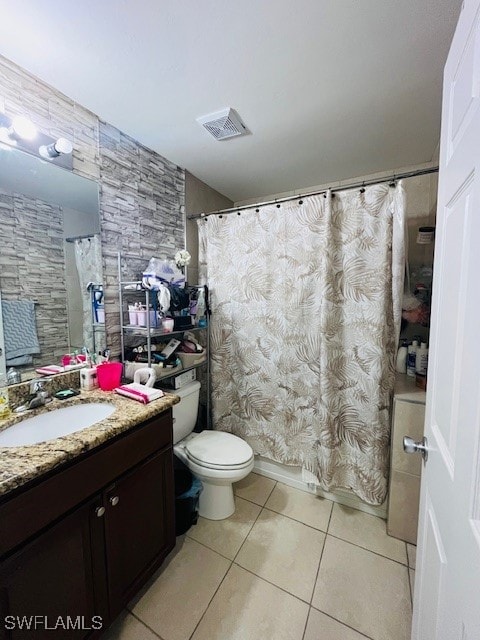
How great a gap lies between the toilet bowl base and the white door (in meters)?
1.00

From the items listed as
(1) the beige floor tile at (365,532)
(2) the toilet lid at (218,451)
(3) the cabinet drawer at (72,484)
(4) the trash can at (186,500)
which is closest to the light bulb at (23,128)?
(3) the cabinet drawer at (72,484)

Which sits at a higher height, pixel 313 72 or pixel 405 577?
pixel 313 72

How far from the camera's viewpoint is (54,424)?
3.61 feet

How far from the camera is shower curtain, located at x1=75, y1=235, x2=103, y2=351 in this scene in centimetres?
137

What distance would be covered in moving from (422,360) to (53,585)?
1.93 m

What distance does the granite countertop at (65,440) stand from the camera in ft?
2.30

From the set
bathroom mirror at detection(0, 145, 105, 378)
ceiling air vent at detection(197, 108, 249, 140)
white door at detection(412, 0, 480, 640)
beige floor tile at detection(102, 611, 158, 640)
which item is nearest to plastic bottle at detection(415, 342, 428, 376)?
white door at detection(412, 0, 480, 640)

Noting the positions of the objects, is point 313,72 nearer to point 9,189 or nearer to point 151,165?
point 151,165

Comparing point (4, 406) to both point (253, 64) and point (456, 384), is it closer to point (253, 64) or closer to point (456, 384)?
point (456, 384)

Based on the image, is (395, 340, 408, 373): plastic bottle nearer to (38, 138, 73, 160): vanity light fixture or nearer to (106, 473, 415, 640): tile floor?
(106, 473, 415, 640): tile floor

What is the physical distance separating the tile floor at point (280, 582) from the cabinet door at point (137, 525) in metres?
0.17

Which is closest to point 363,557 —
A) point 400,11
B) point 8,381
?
point 8,381

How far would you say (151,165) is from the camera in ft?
5.70

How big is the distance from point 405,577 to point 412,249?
1940 millimetres
